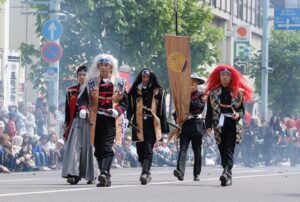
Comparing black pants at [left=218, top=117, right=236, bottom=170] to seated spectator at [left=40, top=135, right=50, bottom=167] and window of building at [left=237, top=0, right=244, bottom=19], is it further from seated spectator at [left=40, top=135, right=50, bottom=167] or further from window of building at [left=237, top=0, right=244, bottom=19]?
window of building at [left=237, top=0, right=244, bottom=19]

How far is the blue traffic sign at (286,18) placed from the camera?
54125 mm

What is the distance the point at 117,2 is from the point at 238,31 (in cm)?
2161

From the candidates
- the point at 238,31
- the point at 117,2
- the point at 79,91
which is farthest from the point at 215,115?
the point at 238,31

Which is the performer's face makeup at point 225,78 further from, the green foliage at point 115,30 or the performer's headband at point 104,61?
the green foliage at point 115,30

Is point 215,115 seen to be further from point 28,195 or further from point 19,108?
point 19,108

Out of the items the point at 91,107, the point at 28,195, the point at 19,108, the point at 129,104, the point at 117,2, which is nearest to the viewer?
the point at 28,195

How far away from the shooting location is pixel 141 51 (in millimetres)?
36031

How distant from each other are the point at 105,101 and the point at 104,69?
16.7 inches

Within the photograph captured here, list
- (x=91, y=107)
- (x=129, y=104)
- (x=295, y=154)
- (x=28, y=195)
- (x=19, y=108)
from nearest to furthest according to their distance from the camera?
(x=28, y=195) < (x=91, y=107) < (x=129, y=104) < (x=19, y=108) < (x=295, y=154)

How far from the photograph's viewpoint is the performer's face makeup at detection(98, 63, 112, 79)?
646 inches

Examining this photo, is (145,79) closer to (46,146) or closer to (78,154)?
(78,154)

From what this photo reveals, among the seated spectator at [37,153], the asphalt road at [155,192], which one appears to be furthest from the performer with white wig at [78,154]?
the seated spectator at [37,153]

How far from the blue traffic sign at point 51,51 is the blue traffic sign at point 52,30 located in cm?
20

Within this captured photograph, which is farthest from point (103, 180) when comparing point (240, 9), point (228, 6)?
point (240, 9)
